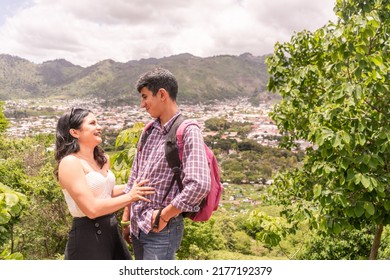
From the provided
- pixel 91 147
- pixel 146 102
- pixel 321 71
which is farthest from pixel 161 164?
pixel 321 71

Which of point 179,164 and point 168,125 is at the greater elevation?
point 168,125

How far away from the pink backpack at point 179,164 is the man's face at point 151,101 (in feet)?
0.63

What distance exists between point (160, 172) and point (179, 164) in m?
0.18

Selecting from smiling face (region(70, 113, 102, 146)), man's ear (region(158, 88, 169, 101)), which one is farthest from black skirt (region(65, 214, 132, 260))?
man's ear (region(158, 88, 169, 101))

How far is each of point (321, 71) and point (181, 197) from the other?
497 cm

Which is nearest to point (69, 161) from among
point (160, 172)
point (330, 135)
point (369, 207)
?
point (160, 172)

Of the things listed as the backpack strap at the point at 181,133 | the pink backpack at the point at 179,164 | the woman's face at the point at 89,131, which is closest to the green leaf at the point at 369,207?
the pink backpack at the point at 179,164

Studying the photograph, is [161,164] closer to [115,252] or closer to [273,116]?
[115,252]

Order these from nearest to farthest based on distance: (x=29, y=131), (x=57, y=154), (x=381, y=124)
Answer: (x=57, y=154), (x=381, y=124), (x=29, y=131)

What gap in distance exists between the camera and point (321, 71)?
6375mm

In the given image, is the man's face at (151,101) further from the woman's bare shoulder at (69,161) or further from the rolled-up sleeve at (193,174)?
the woman's bare shoulder at (69,161)

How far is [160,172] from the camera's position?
2.60 m

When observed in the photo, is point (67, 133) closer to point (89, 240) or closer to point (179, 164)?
point (89, 240)

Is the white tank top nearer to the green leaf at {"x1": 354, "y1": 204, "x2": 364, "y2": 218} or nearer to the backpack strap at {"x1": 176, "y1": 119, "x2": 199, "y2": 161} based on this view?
the backpack strap at {"x1": 176, "y1": 119, "x2": 199, "y2": 161}
